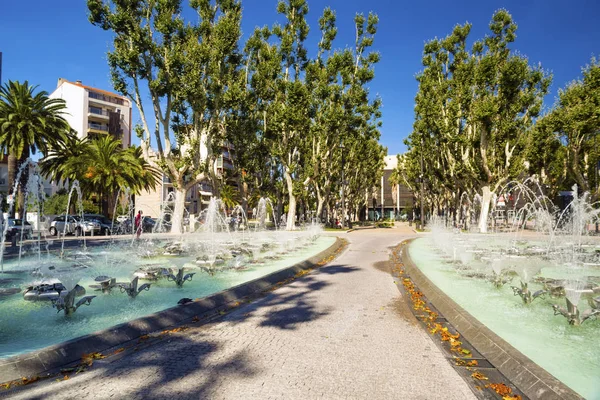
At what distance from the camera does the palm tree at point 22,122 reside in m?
29.3

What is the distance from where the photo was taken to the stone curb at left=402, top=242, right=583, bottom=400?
3.59 metres

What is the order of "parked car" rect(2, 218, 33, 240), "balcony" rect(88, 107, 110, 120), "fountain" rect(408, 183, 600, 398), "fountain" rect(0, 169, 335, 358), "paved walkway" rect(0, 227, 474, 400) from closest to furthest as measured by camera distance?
"paved walkway" rect(0, 227, 474, 400) < "fountain" rect(408, 183, 600, 398) < "fountain" rect(0, 169, 335, 358) < "parked car" rect(2, 218, 33, 240) < "balcony" rect(88, 107, 110, 120)

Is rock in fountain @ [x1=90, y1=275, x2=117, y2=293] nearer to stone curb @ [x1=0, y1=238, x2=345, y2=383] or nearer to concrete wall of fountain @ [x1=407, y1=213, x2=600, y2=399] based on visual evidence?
stone curb @ [x1=0, y1=238, x2=345, y2=383]

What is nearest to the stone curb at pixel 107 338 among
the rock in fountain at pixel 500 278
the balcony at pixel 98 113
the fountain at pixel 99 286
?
the fountain at pixel 99 286

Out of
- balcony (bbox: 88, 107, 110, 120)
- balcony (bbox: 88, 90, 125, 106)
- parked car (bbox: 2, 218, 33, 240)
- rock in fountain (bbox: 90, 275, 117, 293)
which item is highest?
balcony (bbox: 88, 90, 125, 106)

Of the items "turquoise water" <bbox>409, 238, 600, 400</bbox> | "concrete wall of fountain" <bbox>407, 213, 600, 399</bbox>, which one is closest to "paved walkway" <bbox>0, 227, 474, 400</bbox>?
"concrete wall of fountain" <bbox>407, 213, 600, 399</bbox>

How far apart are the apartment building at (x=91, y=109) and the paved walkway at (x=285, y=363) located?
6384 cm

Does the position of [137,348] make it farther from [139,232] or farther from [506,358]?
[139,232]

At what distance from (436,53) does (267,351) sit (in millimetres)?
36711

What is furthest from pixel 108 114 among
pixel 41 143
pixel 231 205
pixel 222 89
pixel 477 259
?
pixel 477 259

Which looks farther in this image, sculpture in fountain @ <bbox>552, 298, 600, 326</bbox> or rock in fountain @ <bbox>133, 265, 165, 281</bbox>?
rock in fountain @ <bbox>133, 265, 165, 281</bbox>

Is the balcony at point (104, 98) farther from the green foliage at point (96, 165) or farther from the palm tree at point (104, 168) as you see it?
the palm tree at point (104, 168)

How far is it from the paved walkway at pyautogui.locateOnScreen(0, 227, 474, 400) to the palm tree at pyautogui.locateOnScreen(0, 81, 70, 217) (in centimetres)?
2930

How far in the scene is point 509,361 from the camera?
439 cm
